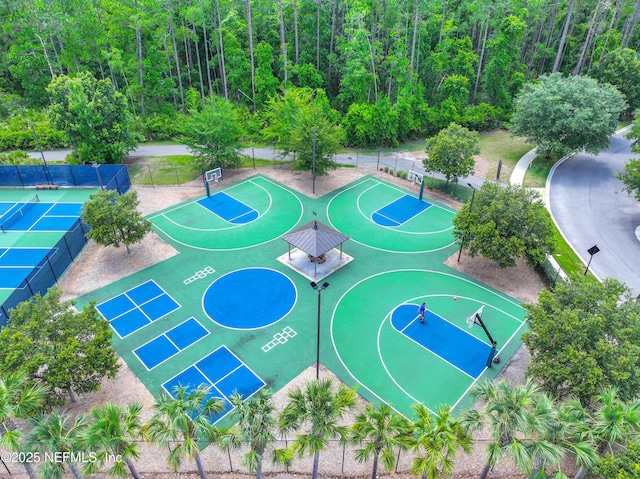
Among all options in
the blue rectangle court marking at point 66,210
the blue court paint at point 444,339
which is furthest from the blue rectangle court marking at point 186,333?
the blue rectangle court marking at point 66,210

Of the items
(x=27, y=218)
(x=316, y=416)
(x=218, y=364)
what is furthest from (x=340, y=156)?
(x=316, y=416)

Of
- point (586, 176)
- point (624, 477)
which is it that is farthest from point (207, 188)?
point (586, 176)

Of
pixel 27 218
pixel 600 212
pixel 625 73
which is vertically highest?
pixel 625 73

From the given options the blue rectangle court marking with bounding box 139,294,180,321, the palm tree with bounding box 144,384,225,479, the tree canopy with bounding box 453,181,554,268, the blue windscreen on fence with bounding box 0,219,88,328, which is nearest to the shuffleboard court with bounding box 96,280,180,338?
the blue rectangle court marking with bounding box 139,294,180,321

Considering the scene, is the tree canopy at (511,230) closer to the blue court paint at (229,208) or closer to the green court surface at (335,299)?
the green court surface at (335,299)

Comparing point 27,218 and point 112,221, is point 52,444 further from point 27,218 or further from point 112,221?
point 27,218

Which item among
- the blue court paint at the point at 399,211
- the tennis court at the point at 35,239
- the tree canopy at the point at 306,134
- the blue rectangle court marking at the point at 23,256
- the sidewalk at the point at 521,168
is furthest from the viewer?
the sidewalk at the point at 521,168
